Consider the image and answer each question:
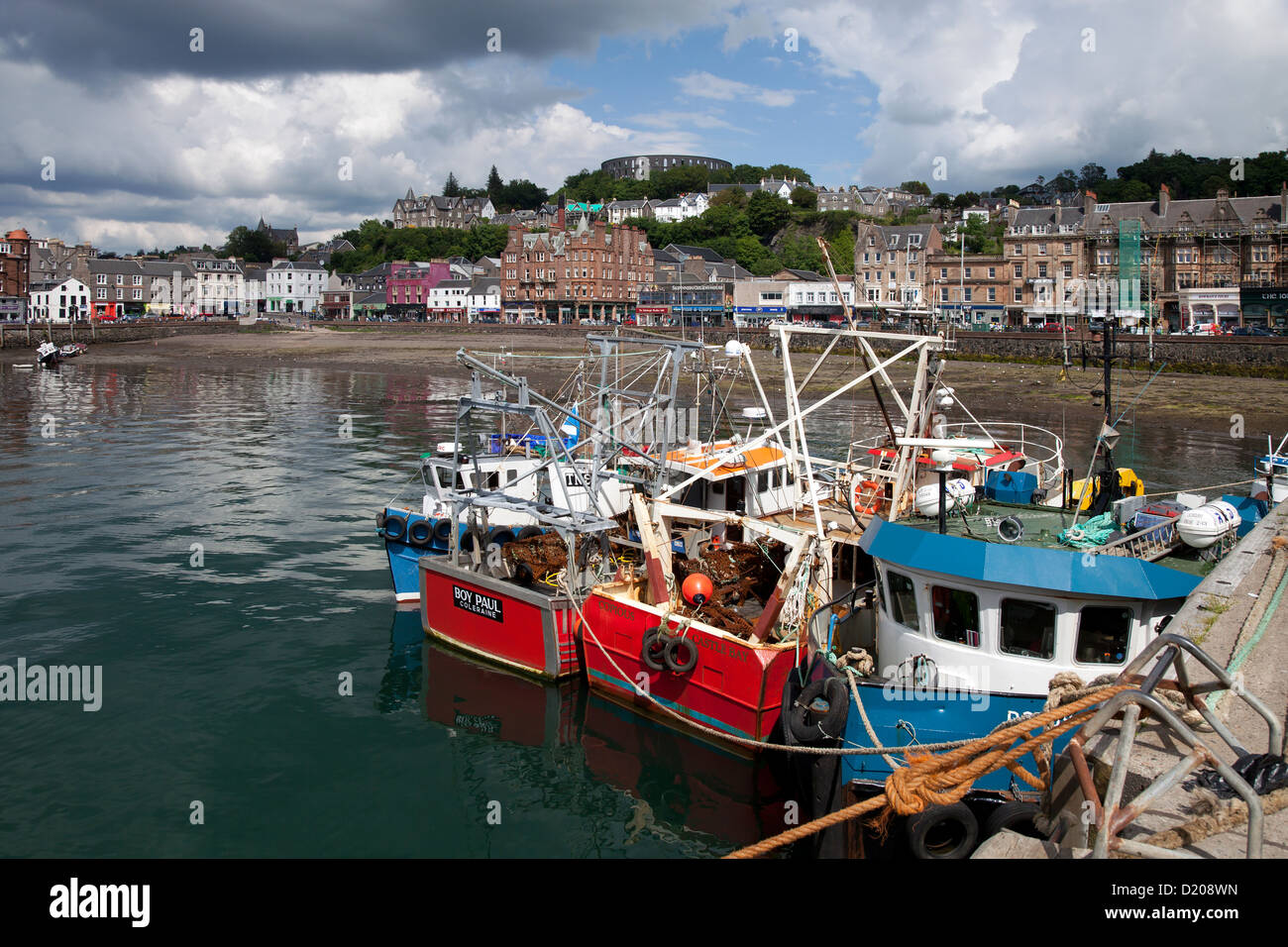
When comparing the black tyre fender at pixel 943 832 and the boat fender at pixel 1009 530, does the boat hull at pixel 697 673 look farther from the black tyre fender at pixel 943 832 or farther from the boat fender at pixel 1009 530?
the black tyre fender at pixel 943 832

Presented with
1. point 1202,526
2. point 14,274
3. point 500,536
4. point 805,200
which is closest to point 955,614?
point 1202,526

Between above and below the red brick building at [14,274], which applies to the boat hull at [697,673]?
below

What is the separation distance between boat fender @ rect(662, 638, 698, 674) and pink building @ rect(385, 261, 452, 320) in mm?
141630

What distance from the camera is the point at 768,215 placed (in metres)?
161

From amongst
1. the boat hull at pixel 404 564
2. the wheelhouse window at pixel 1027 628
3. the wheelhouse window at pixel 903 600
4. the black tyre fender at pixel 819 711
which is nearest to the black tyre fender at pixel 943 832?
the black tyre fender at pixel 819 711

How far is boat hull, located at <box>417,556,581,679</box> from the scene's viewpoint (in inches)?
715

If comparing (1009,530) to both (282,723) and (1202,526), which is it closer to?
(1202,526)

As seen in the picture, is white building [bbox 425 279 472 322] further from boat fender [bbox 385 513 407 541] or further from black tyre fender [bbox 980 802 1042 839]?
black tyre fender [bbox 980 802 1042 839]

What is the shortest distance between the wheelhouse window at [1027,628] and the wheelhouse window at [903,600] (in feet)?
3.88

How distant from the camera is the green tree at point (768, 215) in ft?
527

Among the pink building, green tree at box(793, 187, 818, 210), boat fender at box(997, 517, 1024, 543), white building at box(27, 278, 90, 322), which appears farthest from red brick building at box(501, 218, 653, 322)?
boat fender at box(997, 517, 1024, 543)

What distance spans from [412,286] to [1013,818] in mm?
153160

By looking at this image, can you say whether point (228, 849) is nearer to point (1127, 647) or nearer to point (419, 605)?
point (419, 605)
